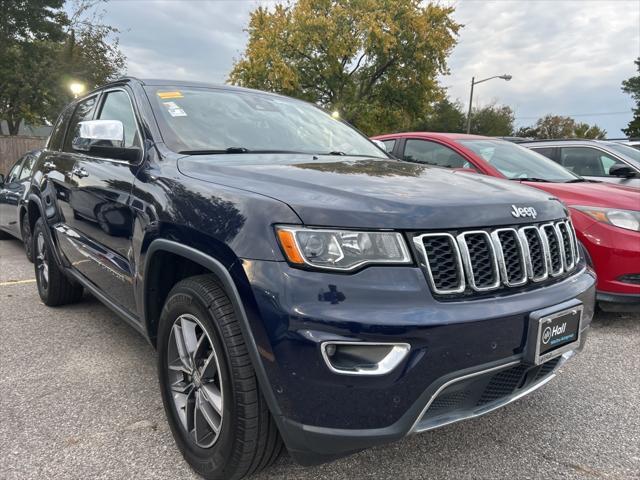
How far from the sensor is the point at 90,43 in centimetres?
2609

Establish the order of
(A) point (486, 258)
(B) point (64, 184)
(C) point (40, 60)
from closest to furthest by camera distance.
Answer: (A) point (486, 258) < (B) point (64, 184) < (C) point (40, 60)

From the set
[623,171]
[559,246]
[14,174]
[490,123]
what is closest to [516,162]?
[623,171]

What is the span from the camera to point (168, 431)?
2.35 metres

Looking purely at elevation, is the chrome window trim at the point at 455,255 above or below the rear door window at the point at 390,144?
below

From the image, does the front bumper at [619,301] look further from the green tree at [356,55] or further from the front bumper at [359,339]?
the green tree at [356,55]

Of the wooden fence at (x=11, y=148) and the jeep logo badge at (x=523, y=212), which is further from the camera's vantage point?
the wooden fence at (x=11, y=148)

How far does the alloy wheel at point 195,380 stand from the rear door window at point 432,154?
3643 mm

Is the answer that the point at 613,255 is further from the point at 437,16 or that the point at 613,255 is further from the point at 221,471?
the point at 437,16

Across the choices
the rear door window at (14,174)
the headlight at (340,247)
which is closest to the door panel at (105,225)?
the headlight at (340,247)

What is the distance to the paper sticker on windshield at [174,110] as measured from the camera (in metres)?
2.63

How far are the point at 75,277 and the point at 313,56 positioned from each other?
77.1 feet

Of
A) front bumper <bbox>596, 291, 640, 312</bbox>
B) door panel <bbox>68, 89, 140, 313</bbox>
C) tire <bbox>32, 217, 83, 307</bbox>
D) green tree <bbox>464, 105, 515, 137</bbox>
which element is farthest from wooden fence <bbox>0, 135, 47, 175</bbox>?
green tree <bbox>464, 105, 515, 137</bbox>

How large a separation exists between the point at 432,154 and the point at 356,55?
848 inches

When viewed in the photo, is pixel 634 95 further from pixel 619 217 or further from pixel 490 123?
pixel 619 217
